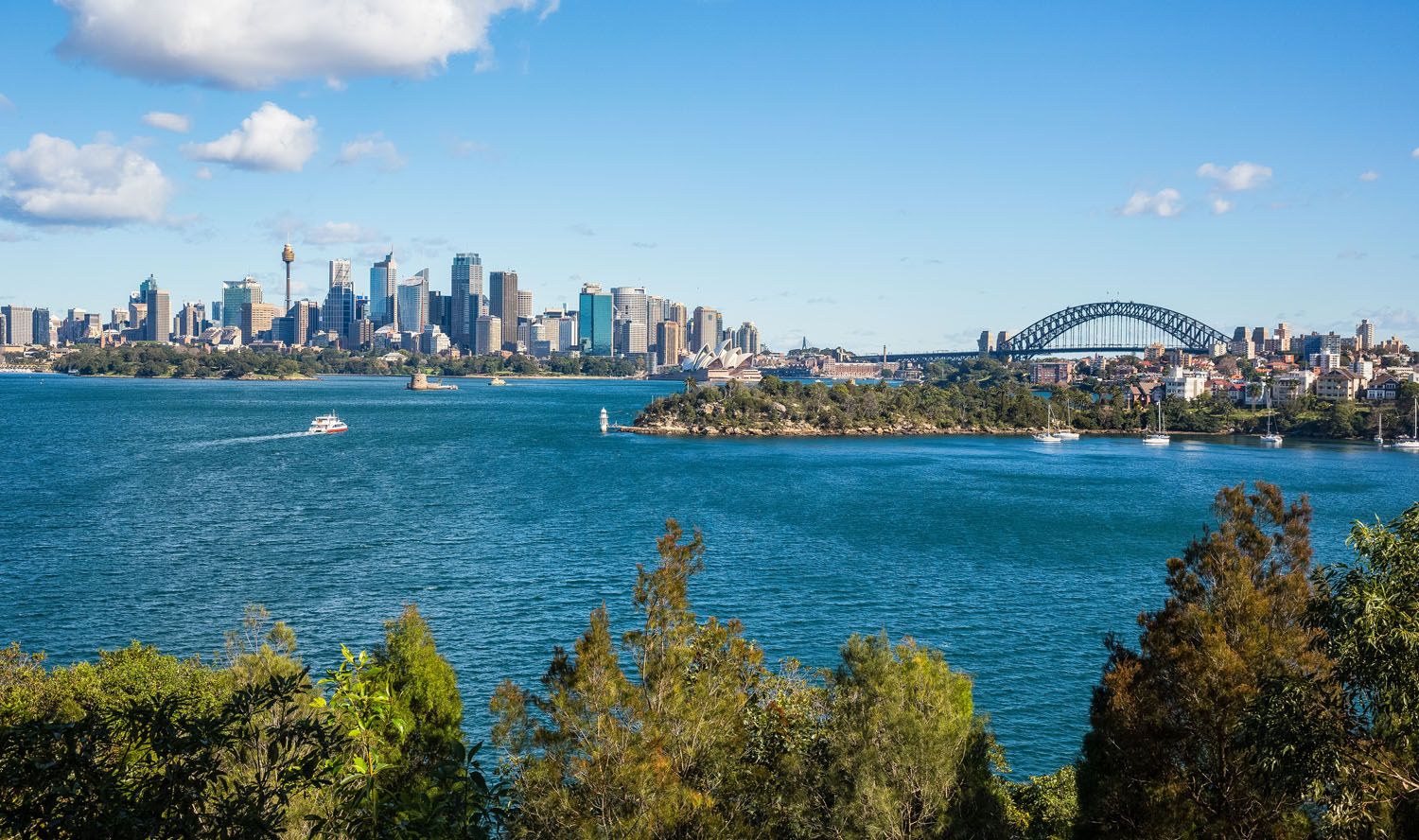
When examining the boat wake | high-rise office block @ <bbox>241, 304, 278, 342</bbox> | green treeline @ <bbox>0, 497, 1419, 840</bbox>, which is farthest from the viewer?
high-rise office block @ <bbox>241, 304, 278, 342</bbox>

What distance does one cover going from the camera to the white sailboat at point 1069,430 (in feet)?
174

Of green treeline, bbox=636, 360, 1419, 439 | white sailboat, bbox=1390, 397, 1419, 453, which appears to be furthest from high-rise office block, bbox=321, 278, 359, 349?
white sailboat, bbox=1390, 397, 1419, 453

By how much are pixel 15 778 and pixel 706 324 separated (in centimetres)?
17841

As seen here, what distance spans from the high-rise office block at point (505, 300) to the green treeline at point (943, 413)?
12555 centimetres

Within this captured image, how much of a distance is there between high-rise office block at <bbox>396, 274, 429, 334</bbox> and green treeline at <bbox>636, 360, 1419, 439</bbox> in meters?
140

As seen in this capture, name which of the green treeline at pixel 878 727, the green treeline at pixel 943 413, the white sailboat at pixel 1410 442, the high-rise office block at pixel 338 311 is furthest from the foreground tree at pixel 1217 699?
the high-rise office block at pixel 338 311

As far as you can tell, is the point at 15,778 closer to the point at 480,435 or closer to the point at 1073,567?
the point at 1073,567

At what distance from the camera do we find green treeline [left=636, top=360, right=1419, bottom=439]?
5375 centimetres

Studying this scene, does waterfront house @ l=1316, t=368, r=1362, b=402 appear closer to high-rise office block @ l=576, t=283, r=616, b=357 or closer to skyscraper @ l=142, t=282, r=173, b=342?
high-rise office block @ l=576, t=283, r=616, b=357

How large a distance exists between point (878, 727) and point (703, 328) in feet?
573

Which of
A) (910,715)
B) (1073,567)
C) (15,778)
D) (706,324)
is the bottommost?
(1073,567)

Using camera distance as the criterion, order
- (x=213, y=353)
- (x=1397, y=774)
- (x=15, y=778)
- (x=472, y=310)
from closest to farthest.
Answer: (x=15, y=778), (x=1397, y=774), (x=213, y=353), (x=472, y=310)

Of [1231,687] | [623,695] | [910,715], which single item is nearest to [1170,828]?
[1231,687]

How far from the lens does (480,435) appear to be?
1897 inches
